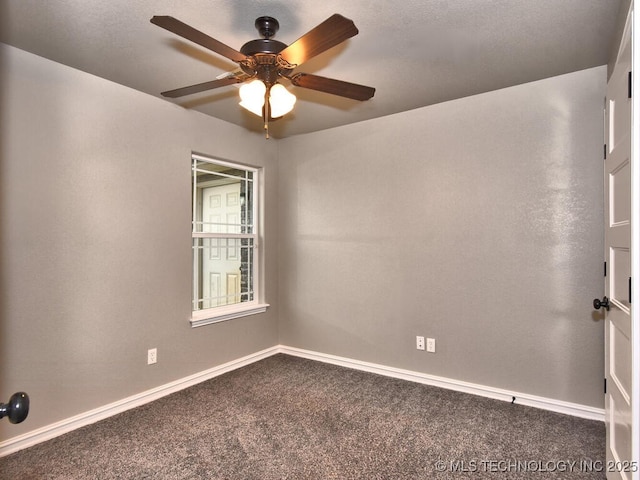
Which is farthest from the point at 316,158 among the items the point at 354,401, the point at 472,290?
the point at 354,401

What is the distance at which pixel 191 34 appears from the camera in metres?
1.59

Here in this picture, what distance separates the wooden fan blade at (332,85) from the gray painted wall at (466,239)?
132cm

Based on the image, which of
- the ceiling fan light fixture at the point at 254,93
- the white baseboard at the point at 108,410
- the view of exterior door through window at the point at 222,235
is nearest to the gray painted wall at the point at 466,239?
the view of exterior door through window at the point at 222,235

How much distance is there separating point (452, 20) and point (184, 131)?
2235mm

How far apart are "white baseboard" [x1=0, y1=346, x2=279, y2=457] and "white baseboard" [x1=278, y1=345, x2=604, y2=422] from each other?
2.67 feet

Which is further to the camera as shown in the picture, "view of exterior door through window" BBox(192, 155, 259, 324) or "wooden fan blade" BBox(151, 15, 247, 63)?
"view of exterior door through window" BBox(192, 155, 259, 324)

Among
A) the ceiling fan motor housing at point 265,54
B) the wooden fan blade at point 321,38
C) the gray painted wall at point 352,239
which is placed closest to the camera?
the wooden fan blade at point 321,38

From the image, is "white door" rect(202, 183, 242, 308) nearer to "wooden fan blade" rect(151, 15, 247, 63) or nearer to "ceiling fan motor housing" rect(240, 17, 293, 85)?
"ceiling fan motor housing" rect(240, 17, 293, 85)

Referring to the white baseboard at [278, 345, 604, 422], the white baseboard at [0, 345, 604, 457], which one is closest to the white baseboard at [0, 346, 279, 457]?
the white baseboard at [0, 345, 604, 457]

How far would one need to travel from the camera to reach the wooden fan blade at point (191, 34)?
149 cm

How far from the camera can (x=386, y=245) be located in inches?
135

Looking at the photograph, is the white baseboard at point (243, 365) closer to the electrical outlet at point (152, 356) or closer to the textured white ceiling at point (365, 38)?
the electrical outlet at point (152, 356)

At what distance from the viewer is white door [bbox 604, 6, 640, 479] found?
1476 mm

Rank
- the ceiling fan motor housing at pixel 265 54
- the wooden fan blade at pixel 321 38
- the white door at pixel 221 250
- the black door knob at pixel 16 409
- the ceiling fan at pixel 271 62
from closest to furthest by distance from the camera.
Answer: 1. the black door knob at pixel 16 409
2. the wooden fan blade at pixel 321 38
3. the ceiling fan at pixel 271 62
4. the ceiling fan motor housing at pixel 265 54
5. the white door at pixel 221 250
